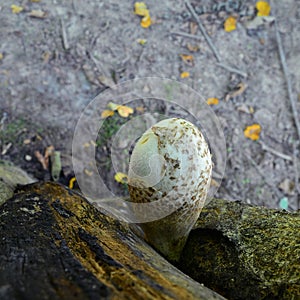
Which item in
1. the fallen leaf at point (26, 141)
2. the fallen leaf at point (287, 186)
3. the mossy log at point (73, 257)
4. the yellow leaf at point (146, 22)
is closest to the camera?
the mossy log at point (73, 257)

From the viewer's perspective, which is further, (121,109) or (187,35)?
(187,35)

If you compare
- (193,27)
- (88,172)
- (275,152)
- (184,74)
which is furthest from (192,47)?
(88,172)

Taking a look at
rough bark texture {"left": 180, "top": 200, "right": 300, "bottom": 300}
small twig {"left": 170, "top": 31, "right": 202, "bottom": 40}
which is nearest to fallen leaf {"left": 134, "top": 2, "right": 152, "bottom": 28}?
small twig {"left": 170, "top": 31, "right": 202, "bottom": 40}

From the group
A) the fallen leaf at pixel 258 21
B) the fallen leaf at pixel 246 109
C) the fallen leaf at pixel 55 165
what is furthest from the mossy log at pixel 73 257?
the fallen leaf at pixel 258 21

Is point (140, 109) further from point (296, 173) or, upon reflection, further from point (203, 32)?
point (296, 173)

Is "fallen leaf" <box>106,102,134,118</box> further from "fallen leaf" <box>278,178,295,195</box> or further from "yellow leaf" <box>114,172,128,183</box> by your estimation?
"fallen leaf" <box>278,178,295,195</box>

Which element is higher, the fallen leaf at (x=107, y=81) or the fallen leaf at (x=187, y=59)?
the fallen leaf at (x=187, y=59)

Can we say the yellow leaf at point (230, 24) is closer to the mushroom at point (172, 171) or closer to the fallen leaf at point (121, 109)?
the fallen leaf at point (121, 109)
